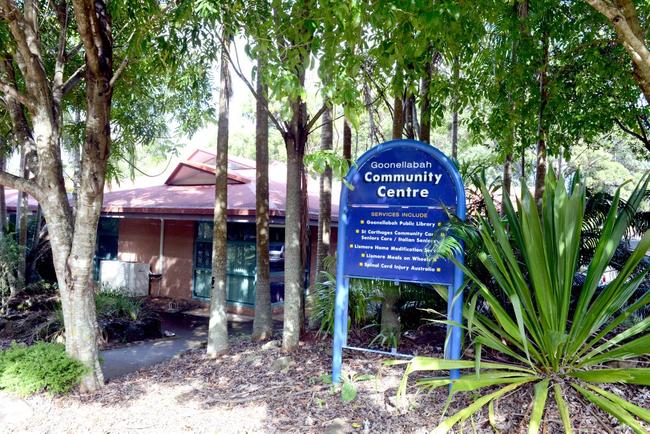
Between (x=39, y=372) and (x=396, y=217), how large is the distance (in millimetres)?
4172

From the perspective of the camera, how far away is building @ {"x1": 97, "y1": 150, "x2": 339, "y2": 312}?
1194 centimetres

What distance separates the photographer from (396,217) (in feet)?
17.3

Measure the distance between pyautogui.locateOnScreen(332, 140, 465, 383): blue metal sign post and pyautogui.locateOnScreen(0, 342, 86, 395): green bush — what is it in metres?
2.92

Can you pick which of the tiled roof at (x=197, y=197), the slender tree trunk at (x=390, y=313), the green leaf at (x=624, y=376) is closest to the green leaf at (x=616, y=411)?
the green leaf at (x=624, y=376)

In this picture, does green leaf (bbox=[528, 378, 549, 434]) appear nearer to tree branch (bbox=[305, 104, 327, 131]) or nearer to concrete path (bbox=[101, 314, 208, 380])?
tree branch (bbox=[305, 104, 327, 131])

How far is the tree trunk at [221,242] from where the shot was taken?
7156 mm

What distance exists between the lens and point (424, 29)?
5066 millimetres

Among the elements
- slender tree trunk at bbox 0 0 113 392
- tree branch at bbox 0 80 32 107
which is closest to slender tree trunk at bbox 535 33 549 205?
slender tree trunk at bbox 0 0 113 392

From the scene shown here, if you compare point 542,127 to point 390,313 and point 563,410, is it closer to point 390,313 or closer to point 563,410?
point 390,313

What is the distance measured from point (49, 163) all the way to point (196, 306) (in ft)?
24.9

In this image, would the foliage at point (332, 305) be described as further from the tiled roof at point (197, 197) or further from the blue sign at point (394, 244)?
A: the tiled roof at point (197, 197)

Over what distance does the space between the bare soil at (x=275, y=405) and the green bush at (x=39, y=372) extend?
5.5 inches

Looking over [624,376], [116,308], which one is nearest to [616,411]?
[624,376]

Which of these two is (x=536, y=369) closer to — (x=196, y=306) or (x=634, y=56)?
(x=634, y=56)
